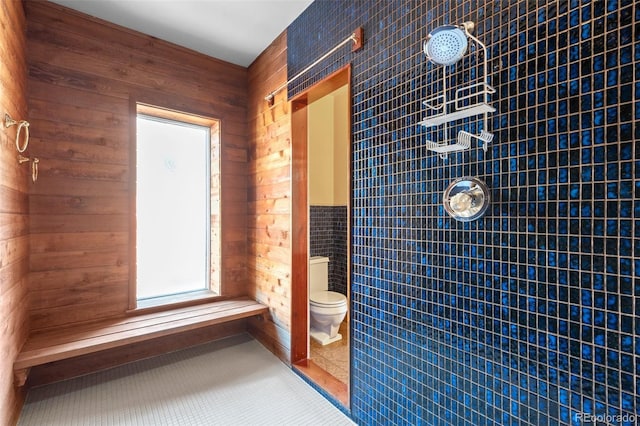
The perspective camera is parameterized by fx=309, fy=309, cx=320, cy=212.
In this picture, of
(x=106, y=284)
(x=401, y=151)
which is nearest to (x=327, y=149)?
(x=401, y=151)

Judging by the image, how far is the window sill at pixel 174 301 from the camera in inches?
97.1

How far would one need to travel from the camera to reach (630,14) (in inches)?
35.1

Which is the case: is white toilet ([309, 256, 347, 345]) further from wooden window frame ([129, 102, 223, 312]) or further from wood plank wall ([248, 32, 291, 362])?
wooden window frame ([129, 102, 223, 312])

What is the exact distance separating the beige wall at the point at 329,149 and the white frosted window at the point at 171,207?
3.91ft

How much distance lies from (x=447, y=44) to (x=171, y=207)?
251cm

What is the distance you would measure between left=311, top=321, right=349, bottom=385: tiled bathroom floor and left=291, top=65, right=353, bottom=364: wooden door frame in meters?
0.20

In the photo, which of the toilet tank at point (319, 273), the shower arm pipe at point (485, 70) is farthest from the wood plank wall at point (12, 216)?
the toilet tank at point (319, 273)

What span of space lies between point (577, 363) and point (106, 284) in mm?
2789

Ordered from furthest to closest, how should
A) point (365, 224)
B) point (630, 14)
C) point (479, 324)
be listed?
point (365, 224) → point (479, 324) → point (630, 14)

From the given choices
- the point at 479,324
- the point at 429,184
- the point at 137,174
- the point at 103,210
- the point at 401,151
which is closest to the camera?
the point at 479,324

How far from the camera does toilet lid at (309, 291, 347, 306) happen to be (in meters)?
2.82

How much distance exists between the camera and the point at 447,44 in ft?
3.81

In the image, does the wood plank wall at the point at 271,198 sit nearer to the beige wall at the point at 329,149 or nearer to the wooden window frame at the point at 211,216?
the wooden window frame at the point at 211,216

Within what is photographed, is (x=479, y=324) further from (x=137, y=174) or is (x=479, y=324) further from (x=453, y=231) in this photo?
(x=137, y=174)
